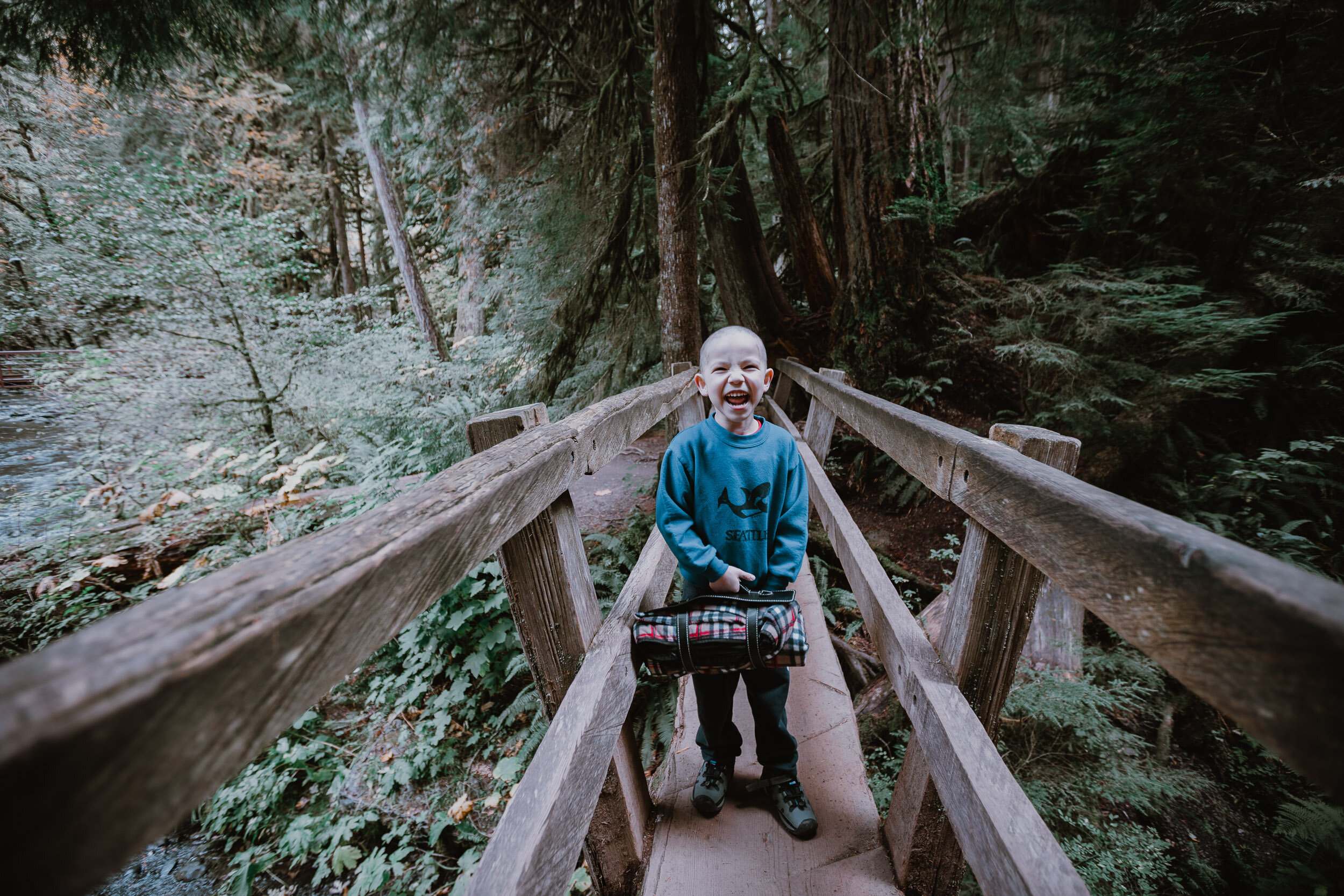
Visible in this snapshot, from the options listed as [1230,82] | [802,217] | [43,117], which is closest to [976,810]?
[1230,82]

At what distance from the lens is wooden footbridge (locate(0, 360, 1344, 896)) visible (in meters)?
0.38

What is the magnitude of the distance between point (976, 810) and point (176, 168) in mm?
12229

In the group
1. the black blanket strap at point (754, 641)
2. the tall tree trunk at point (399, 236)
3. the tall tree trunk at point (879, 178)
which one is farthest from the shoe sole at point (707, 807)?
the tall tree trunk at point (399, 236)

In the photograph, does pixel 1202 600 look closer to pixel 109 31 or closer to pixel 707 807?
pixel 707 807

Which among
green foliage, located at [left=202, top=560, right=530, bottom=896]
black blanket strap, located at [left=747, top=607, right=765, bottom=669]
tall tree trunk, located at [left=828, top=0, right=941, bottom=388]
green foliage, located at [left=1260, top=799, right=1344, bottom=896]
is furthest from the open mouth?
tall tree trunk, located at [left=828, top=0, right=941, bottom=388]

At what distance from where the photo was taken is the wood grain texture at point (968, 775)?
3.28ft

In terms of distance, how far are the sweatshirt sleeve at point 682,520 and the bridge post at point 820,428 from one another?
2.65 meters

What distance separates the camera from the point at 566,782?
1145 mm

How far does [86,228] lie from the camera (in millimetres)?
7184

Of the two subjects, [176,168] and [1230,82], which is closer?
[1230,82]

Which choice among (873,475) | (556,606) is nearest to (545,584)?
(556,606)

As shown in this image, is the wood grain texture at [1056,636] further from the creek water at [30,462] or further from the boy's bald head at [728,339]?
the creek water at [30,462]

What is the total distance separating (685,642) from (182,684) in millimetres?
1305

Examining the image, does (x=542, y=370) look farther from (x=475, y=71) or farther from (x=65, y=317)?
(x=65, y=317)
